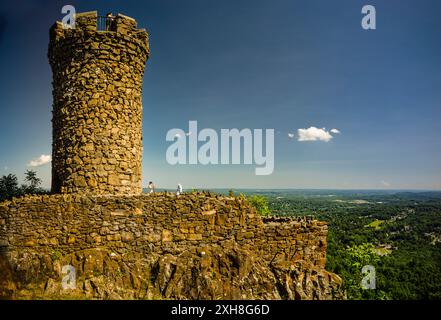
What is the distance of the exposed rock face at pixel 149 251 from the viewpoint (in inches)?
306

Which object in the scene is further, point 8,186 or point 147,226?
point 8,186

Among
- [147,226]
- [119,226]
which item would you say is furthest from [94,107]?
[147,226]

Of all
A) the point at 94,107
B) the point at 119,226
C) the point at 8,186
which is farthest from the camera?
the point at 8,186

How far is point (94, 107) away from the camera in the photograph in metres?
9.62

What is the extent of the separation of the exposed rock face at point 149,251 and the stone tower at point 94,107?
1.48 meters

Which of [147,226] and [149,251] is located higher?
[147,226]

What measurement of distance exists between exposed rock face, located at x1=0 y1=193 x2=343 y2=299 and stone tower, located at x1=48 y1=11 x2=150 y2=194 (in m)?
1.48

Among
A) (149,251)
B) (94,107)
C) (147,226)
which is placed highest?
(94,107)

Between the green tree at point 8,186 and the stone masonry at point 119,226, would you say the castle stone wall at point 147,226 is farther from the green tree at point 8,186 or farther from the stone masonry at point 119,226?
the green tree at point 8,186

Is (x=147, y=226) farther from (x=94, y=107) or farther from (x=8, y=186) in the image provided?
(x=8, y=186)

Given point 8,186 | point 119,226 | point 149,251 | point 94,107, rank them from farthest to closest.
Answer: point 8,186 → point 94,107 → point 149,251 → point 119,226

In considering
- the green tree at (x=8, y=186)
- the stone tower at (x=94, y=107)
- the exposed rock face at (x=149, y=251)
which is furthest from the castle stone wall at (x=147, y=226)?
the green tree at (x=8, y=186)

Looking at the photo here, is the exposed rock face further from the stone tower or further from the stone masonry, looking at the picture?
the stone tower

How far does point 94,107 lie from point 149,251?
542cm
